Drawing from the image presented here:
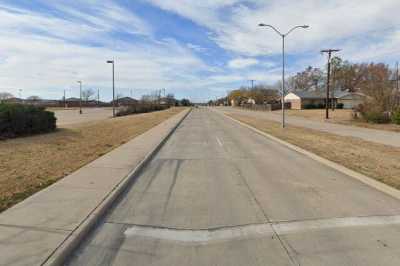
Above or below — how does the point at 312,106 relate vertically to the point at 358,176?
above

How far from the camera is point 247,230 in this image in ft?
15.8

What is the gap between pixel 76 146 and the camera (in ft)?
43.8

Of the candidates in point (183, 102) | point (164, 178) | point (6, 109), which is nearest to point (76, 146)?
point (6, 109)

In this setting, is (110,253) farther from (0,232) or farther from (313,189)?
(313,189)

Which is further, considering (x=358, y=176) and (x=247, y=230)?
(x=358, y=176)

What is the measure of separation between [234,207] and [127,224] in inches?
77.9

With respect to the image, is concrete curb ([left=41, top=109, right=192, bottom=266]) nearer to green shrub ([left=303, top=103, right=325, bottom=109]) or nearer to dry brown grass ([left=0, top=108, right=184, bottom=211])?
dry brown grass ([left=0, top=108, right=184, bottom=211])

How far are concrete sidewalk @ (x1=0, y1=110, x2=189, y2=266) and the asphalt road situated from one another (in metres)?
0.34

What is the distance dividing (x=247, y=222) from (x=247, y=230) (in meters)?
0.33

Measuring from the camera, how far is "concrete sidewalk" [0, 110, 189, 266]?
12.6 feet

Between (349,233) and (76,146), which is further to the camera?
(76,146)

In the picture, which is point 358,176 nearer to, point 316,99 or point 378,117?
point 378,117

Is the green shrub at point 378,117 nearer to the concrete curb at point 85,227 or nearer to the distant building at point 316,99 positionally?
the concrete curb at point 85,227

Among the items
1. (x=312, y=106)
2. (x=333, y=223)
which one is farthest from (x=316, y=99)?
(x=333, y=223)
